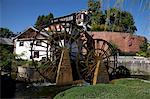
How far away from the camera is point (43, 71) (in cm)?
1691

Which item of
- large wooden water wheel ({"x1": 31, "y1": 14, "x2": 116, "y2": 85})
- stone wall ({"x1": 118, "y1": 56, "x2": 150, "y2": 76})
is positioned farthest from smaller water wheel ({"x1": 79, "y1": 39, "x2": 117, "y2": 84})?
stone wall ({"x1": 118, "y1": 56, "x2": 150, "y2": 76})

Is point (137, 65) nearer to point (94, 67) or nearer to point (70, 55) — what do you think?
point (70, 55)

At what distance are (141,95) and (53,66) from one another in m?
10.4

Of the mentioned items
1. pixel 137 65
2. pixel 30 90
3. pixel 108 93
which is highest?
pixel 137 65

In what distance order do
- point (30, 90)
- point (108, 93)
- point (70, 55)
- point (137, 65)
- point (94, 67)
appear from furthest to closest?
1. point (137, 65)
2. point (70, 55)
3. point (94, 67)
4. point (30, 90)
5. point (108, 93)

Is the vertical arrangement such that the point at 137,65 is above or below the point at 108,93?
above

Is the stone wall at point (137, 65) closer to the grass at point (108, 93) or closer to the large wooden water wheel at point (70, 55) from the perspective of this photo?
the large wooden water wheel at point (70, 55)

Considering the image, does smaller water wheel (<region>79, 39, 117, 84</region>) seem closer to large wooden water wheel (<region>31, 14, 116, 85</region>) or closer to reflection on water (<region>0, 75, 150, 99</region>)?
large wooden water wheel (<region>31, 14, 116, 85</region>)

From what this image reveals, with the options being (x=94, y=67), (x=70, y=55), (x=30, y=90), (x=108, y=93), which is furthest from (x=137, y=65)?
(x=108, y=93)

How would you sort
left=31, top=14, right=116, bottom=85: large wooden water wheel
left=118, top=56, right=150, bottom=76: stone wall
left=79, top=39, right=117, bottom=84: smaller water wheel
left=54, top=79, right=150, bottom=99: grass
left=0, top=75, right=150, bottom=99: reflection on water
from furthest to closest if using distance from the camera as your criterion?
1. left=118, top=56, right=150, bottom=76: stone wall
2. left=31, top=14, right=116, bottom=85: large wooden water wheel
3. left=79, top=39, right=117, bottom=84: smaller water wheel
4. left=0, top=75, right=150, bottom=99: reflection on water
5. left=54, top=79, right=150, bottom=99: grass

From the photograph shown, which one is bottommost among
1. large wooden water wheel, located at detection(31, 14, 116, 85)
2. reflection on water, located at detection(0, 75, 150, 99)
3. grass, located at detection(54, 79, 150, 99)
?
reflection on water, located at detection(0, 75, 150, 99)

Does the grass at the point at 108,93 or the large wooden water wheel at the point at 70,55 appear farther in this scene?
the large wooden water wheel at the point at 70,55

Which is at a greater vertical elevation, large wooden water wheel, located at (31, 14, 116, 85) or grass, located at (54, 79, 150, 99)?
large wooden water wheel, located at (31, 14, 116, 85)

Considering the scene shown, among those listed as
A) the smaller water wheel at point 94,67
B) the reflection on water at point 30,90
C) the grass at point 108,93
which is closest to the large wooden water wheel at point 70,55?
the smaller water wheel at point 94,67
